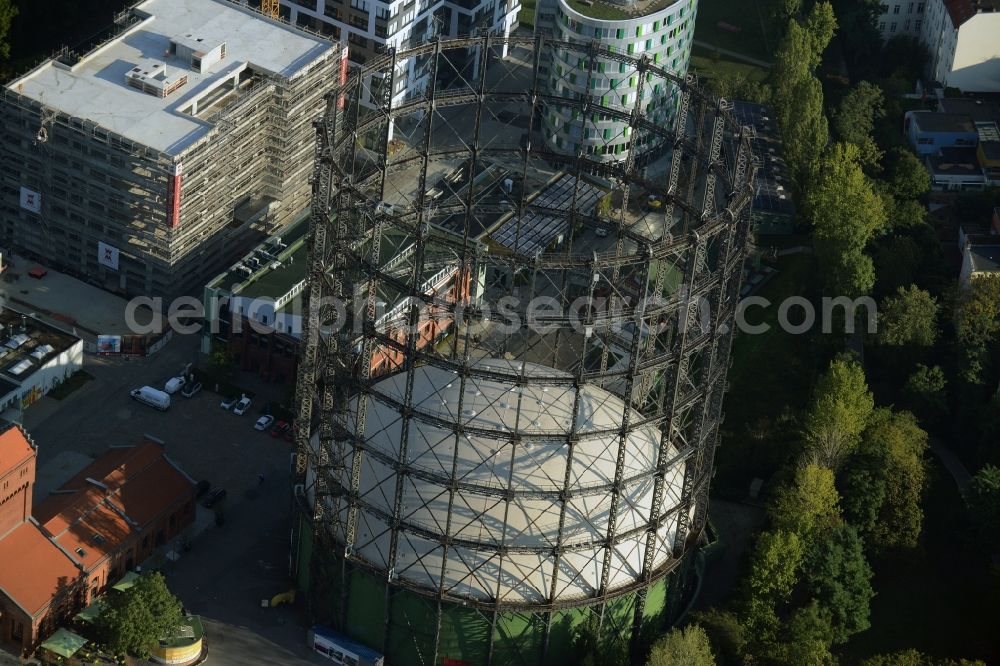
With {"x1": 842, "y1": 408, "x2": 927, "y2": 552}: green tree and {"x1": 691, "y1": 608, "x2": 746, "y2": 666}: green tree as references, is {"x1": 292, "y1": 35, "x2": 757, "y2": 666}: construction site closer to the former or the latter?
{"x1": 691, "y1": 608, "x2": 746, "y2": 666}: green tree

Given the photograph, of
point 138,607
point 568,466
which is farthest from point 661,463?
point 138,607

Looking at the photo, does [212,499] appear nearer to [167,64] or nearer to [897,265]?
[167,64]

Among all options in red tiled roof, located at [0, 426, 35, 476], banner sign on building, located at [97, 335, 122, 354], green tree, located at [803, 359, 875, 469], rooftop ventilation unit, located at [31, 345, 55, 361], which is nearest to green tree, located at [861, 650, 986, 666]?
green tree, located at [803, 359, 875, 469]

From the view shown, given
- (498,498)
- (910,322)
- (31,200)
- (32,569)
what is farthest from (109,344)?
(910,322)

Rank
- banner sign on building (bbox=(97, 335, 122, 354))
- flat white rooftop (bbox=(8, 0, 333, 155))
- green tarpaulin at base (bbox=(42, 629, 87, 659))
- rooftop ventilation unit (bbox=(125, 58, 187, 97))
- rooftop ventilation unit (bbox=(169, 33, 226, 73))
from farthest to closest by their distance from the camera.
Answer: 1. rooftop ventilation unit (bbox=(169, 33, 226, 73))
2. rooftop ventilation unit (bbox=(125, 58, 187, 97))
3. flat white rooftop (bbox=(8, 0, 333, 155))
4. banner sign on building (bbox=(97, 335, 122, 354))
5. green tarpaulin at base (bbox=(42, 629, 87, 659))

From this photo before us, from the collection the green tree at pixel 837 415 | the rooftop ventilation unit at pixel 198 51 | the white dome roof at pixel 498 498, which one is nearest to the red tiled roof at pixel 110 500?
the white dome roof at pixel 498 498

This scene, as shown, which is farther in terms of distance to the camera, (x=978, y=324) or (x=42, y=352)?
(x=978, y=324)

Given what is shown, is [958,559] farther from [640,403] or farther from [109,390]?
[109,390]
